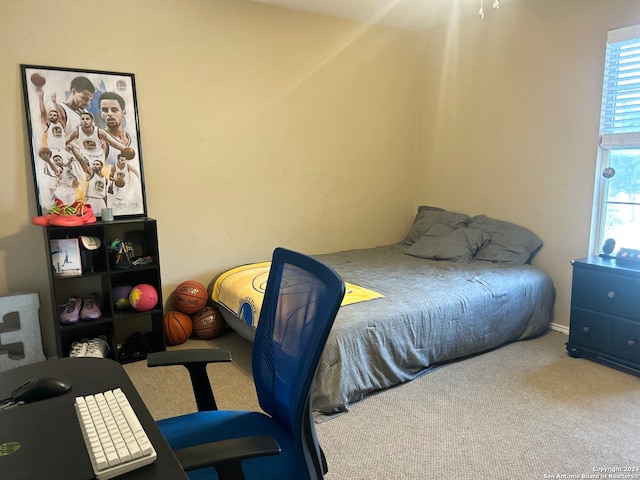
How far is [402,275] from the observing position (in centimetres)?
342

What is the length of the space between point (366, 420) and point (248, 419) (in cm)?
104

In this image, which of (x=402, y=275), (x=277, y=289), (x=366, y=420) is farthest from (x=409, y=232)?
(x=277, y=289)

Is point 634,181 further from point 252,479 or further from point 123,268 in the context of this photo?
point 123,268

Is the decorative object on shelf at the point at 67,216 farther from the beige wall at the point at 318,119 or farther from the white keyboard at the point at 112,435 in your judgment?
the white keyboard at the point at 112,435

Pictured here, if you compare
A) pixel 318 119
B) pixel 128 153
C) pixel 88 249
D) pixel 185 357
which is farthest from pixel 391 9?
pixel 185 357

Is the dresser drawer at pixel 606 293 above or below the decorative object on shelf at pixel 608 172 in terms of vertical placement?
below

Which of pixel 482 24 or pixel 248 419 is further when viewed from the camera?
pixel 482 24

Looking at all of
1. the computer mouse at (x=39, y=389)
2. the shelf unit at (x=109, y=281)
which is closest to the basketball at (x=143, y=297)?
the shelf unit at (x=109, y=281)

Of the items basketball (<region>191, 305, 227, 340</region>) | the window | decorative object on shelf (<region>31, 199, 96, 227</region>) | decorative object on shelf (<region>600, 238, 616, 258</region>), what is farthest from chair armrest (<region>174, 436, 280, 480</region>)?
the window

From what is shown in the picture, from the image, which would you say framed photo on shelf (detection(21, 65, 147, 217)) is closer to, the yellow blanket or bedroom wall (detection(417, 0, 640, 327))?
the yellow blanket

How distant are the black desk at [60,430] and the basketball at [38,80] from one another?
2202 mm

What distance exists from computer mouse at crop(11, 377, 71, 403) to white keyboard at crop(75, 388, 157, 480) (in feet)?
0.29

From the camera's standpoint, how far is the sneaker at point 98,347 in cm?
290

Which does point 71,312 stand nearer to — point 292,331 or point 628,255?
point 292,331
